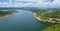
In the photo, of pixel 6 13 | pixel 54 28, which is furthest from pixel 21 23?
pixel 54 28

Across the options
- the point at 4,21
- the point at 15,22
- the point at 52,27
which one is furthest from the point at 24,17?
the point at 52,27

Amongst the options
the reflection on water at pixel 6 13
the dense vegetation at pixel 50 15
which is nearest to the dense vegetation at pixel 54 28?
the dense vegetation at pixel 50 15

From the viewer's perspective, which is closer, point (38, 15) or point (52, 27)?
point (52, 27)

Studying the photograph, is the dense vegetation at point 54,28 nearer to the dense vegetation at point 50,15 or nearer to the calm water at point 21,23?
the dense vegetation at point 50,15

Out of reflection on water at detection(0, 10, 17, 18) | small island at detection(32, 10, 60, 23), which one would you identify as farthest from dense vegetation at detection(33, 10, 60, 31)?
reflection on water at detection(0, 10, 17, 18)

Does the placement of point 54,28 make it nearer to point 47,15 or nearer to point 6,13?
point 47,15

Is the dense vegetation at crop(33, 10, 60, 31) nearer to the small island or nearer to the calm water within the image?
the small island

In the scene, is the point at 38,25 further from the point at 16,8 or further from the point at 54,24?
the point at 16,8
